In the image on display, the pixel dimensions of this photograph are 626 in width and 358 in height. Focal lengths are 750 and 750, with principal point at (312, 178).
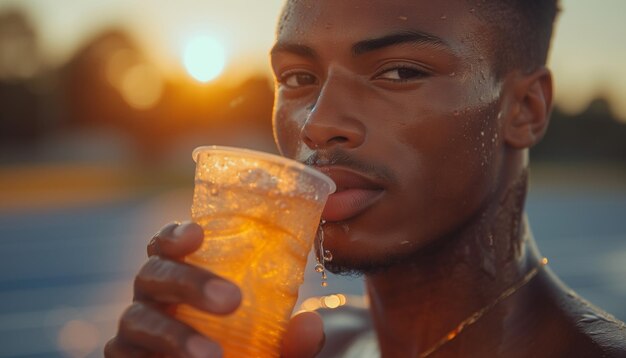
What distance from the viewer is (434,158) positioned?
2.38 metres

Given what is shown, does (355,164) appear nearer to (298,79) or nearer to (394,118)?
(394,118)

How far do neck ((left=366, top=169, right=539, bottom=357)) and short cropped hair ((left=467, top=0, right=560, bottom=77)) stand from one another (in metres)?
0.44

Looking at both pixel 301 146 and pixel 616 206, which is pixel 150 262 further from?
pixel 616 206

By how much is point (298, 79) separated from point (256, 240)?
3.66 ft

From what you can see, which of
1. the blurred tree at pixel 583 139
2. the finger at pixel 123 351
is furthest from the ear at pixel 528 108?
the blurred tree at pixel 583 139

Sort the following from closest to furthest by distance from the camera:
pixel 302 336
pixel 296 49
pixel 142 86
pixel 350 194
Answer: pixel 302 336 < pixel 350 194 < pixel 296 49 < pixel 142 86

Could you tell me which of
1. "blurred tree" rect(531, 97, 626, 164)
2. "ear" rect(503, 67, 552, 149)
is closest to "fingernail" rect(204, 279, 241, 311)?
"ear" rect(503, 67, 552, 149)

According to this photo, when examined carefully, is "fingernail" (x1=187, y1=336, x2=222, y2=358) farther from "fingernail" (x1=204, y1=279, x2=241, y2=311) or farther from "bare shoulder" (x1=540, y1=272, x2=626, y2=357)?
"bare shoulder" (x1=540, y1=272, x2=626, y2=357)

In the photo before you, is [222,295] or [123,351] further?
[123,351]

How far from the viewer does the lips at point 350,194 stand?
7.22 ft

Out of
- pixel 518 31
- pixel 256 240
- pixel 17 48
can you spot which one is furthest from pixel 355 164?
pixel 17 48

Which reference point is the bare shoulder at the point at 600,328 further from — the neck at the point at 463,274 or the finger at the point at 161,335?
the finger at the point at 161,335

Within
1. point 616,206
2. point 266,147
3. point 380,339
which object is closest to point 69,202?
point 266,147

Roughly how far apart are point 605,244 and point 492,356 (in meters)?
18.3
